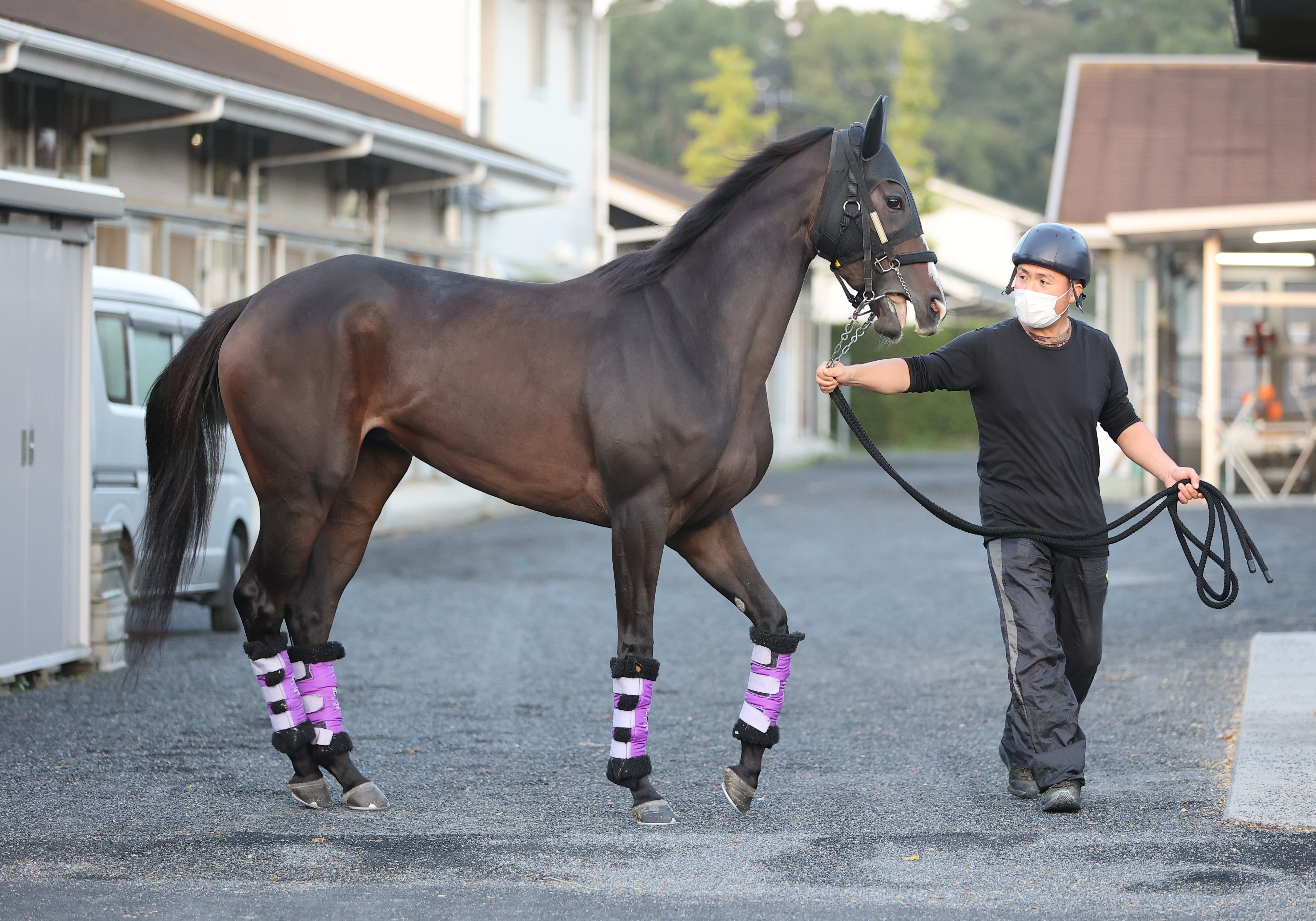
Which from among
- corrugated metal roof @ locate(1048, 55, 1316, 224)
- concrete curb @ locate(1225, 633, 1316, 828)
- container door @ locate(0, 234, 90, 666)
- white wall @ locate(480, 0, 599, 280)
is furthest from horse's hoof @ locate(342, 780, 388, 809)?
corrugated metal roof @ locate(1048, 55, 1316, 224)

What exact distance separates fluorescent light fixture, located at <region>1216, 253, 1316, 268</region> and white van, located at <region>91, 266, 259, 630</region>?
1281 centimetres

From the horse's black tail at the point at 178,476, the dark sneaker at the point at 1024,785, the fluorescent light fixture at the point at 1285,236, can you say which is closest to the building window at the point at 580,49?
the fluorescent light fixture at the point at 1285,236

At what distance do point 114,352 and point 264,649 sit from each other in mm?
4943

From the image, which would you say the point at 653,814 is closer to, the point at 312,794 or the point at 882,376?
the point at 312,794

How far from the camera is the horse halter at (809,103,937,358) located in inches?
190

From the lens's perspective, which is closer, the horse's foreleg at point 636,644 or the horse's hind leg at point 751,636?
the horse's foreleg at point 636,644

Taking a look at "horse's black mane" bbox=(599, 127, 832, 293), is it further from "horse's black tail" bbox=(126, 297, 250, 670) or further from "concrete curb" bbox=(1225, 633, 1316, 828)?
"concrete curb" bbox=(1225, 633, 1316, 828)

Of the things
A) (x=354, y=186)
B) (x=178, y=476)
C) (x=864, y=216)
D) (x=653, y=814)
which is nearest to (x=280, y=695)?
(x=178, y=476)

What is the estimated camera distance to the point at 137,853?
14.4 ft

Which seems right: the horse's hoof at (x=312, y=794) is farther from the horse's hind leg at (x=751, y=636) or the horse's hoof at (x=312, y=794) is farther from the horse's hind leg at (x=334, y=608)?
the horse's hind leg at (x=751, y=636)

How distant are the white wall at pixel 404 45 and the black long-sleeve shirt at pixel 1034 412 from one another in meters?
14.5

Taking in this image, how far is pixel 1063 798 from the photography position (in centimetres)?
486

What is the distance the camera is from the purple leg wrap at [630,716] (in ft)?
15.6

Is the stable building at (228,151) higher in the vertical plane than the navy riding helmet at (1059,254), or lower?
higher
